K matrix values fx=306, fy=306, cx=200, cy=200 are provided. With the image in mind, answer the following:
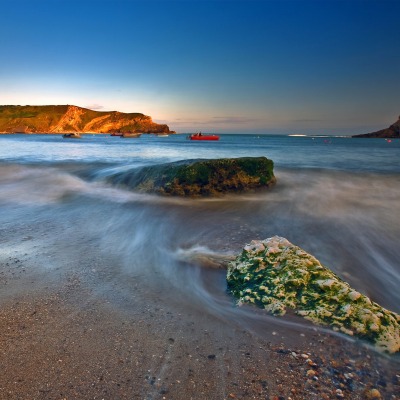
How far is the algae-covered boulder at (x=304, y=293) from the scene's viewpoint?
8.66 ft

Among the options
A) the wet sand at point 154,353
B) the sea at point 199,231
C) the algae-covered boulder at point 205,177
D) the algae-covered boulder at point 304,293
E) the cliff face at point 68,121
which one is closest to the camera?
the wet sand at point 154,353

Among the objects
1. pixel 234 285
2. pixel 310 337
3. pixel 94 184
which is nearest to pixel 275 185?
pixel 94 184

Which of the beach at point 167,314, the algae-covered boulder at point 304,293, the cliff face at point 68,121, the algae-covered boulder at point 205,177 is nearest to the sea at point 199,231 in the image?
the beach at point 167,314

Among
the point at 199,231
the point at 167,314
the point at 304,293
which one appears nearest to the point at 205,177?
the point at 199,231

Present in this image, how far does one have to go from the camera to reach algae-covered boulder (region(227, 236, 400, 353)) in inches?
104

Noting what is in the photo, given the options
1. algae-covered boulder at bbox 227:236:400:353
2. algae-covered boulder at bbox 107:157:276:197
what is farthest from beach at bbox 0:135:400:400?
algae-covered boulder at bbox 107:157:276:197

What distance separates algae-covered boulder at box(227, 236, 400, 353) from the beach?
0.44 feet

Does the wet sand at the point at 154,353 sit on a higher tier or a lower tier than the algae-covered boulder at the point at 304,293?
lower

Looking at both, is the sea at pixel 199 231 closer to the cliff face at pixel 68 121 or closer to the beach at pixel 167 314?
the beach at pixel 167 314

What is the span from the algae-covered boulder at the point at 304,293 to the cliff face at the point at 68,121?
579 feet

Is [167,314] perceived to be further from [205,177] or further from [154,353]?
[205,177]

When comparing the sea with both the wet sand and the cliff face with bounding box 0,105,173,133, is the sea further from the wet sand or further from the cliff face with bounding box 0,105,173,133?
the cliff face with bounding box 0,105,173,133

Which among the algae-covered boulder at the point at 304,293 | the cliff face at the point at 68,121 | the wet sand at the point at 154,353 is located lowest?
the wet sand at the point at 154,353

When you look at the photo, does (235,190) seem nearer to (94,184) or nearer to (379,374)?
(94,184)
